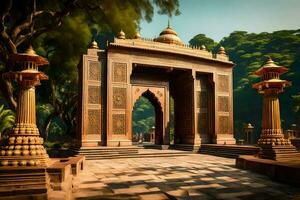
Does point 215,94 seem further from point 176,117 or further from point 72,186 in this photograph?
point 72,186

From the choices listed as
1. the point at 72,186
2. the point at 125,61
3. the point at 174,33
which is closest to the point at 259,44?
the point at 174,33

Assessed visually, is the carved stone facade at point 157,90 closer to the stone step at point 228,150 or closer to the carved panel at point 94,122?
the carved panel at point 94,122

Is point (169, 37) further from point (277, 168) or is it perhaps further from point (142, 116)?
point (142, 116)

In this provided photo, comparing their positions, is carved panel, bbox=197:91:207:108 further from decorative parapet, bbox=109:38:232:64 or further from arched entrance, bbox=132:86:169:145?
arched entrance, bbox=132:86:169:145

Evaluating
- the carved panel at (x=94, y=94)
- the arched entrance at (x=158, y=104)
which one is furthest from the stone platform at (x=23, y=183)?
the arched entrance at (x=158, y=104)

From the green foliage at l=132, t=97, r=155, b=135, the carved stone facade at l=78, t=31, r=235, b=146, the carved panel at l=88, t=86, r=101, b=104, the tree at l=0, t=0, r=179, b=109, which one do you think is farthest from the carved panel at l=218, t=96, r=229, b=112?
the green foliage at l=132, t=97, r=155, b=135

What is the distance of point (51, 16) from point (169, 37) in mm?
7203

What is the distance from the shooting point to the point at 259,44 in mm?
47250

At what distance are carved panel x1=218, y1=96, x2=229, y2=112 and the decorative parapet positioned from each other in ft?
7.63

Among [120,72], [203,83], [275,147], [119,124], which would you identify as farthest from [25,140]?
[203,83]

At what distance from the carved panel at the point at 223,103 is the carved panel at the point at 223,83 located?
499mm

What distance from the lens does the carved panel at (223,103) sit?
17.6 m

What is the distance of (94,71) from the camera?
14.6 meters

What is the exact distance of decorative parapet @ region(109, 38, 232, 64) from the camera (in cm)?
1523
